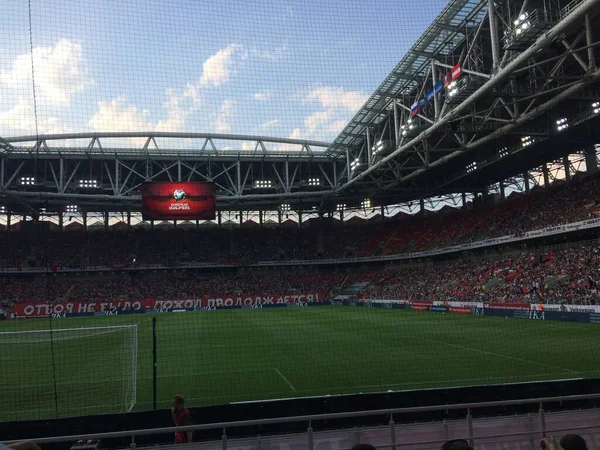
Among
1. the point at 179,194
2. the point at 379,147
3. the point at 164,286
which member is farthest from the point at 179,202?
the point at 379,147

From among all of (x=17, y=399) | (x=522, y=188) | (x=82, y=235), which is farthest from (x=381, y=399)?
(x=82, y=235)

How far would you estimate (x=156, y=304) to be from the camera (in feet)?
146

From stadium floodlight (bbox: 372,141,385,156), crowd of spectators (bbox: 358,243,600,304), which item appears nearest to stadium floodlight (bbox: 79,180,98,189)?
stadium floodlight (bbox: 372,141,385,156)

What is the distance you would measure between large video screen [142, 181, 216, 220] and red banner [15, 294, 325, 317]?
37.1ft

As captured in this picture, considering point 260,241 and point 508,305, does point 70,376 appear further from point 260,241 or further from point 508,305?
point 260,241

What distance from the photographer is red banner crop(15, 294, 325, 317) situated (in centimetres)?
3997

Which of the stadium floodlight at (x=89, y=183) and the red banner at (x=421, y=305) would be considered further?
the stadium floodlight at (x=89, y=183)

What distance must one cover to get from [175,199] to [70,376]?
22608 mm

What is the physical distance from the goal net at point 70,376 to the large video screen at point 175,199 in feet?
52.8

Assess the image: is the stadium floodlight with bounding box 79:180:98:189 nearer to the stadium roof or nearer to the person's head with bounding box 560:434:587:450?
the stadium roof

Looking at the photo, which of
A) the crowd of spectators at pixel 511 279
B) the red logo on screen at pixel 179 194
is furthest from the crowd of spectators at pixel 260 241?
the red logo on screen at pixel 179 194

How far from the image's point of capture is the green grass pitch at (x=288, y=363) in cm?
1177

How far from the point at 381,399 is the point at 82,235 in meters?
50.5

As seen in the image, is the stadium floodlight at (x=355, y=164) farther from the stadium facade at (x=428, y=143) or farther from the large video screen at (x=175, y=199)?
the large video screen at (x=175, y=199)
